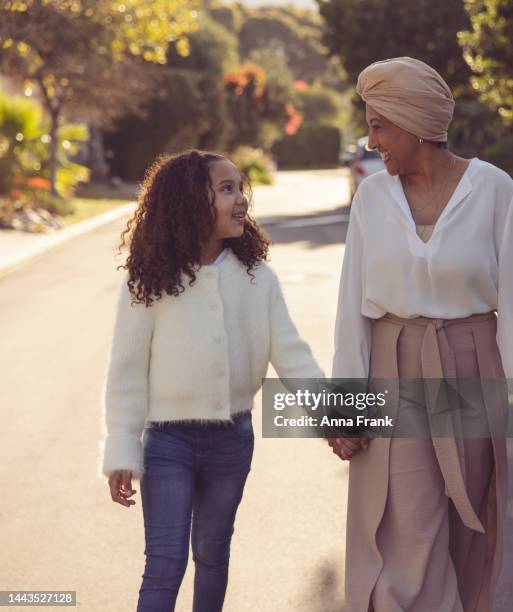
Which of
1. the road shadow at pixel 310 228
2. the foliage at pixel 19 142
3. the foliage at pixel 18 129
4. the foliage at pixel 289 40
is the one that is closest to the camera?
the road shadow at pixel 310 228

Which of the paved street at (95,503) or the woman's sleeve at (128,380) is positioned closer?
the woman's sleeve at (128,380)

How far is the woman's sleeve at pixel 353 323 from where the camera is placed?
130 inches

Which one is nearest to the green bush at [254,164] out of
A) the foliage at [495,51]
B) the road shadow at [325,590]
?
the foliage at [495,51]

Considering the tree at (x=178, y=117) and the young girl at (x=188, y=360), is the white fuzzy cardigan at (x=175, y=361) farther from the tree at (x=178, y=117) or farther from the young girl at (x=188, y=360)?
the tree at (x=178, y=117)

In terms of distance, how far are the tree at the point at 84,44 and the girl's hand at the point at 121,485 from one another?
709 inches

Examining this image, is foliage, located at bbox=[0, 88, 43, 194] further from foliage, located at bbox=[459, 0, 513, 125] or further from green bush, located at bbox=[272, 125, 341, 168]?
green bush, located at bbox=[272, 125, 341, 168]

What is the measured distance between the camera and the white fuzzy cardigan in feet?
10.7

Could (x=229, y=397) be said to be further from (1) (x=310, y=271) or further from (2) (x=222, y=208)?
(1) (x=310, y=271)

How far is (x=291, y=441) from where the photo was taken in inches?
267

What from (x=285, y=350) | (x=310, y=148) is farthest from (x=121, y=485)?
(x=310, y=148)

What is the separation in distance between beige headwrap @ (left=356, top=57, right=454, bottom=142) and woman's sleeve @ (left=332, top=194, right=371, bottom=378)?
277 mm

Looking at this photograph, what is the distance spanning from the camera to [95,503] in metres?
5.46

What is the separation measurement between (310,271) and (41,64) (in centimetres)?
1343

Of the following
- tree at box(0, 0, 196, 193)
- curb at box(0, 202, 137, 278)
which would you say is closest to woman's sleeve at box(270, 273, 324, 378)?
curb at box(0, 202, 137, 278)
